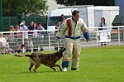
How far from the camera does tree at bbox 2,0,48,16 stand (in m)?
60.8

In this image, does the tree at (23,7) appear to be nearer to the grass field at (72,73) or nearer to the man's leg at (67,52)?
the grass field at (72,73)

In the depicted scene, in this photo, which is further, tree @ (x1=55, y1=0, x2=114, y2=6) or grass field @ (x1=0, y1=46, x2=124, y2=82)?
tree @ (x1=55, y1=0, x2=114, y2=6)

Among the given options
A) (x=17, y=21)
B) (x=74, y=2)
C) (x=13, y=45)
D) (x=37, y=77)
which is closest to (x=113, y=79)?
(x=37, y=77)

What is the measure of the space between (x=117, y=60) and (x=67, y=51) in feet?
14.9

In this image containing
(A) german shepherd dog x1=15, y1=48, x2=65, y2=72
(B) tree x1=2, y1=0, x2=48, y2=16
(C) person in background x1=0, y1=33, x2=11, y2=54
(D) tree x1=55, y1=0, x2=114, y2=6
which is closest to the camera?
(A) german shepherd dog x1=15, y1=48, x2=65, y2=72

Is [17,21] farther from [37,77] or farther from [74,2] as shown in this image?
[37,77]

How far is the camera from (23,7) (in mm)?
61844

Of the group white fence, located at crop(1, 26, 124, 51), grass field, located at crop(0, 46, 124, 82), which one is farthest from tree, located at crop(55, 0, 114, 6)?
grass field, located at crop(0, 46, 124, 82)

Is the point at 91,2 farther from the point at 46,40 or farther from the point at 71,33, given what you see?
the point at 71,33

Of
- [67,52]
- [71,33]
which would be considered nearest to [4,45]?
[67,52]

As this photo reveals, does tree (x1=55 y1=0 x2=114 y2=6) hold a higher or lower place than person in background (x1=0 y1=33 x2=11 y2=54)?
higher

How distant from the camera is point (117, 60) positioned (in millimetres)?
21422

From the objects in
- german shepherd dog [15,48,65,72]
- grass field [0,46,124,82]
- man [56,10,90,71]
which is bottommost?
grass field [0,46,124,82]

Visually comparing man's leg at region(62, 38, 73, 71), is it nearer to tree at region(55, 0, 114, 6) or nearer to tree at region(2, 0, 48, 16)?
tree at region(2, 0, 48, 16)
